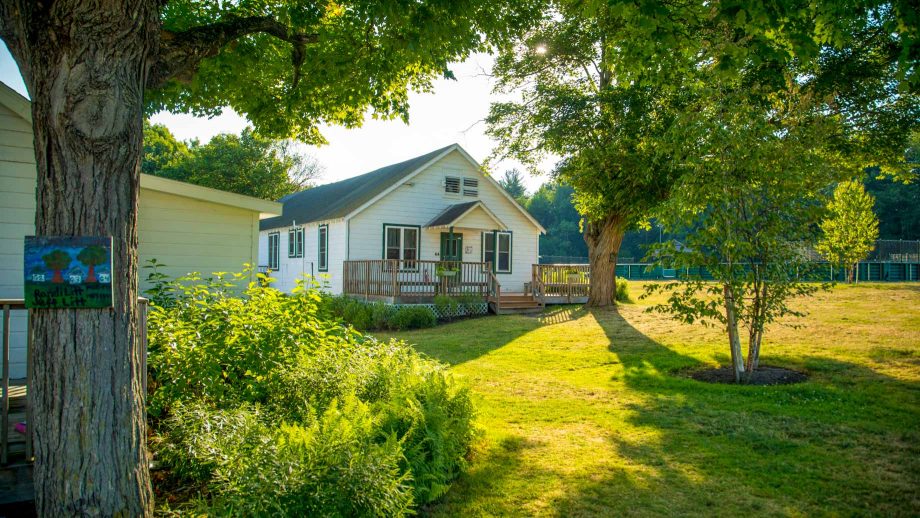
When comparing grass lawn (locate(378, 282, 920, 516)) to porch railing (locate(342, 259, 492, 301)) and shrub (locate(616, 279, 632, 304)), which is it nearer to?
porch railing (locate(342, 259, 492, 301))

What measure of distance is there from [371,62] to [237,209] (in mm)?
4166

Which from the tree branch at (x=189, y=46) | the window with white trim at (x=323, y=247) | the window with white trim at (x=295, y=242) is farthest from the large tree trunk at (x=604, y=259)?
the tree branch at (x=189, y=46)

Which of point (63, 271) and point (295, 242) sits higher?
point (295, 242)

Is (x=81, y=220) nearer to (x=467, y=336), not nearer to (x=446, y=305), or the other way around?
(x=467, y=336)

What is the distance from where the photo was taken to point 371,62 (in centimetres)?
813

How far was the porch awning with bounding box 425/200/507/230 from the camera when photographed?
2155 cm

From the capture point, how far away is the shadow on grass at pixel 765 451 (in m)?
4.75

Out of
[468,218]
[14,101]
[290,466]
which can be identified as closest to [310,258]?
[468,218]

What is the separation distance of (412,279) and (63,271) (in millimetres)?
16862

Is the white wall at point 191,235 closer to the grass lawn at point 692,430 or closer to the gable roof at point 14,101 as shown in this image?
the gable roof at point 14,101

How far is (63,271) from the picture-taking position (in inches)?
132

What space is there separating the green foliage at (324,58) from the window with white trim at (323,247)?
1353cm

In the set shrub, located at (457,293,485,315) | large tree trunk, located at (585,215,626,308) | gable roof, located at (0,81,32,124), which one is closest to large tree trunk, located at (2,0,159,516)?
gable roof, located at (0,81,32,124)

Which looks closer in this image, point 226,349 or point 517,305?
point 226,349
